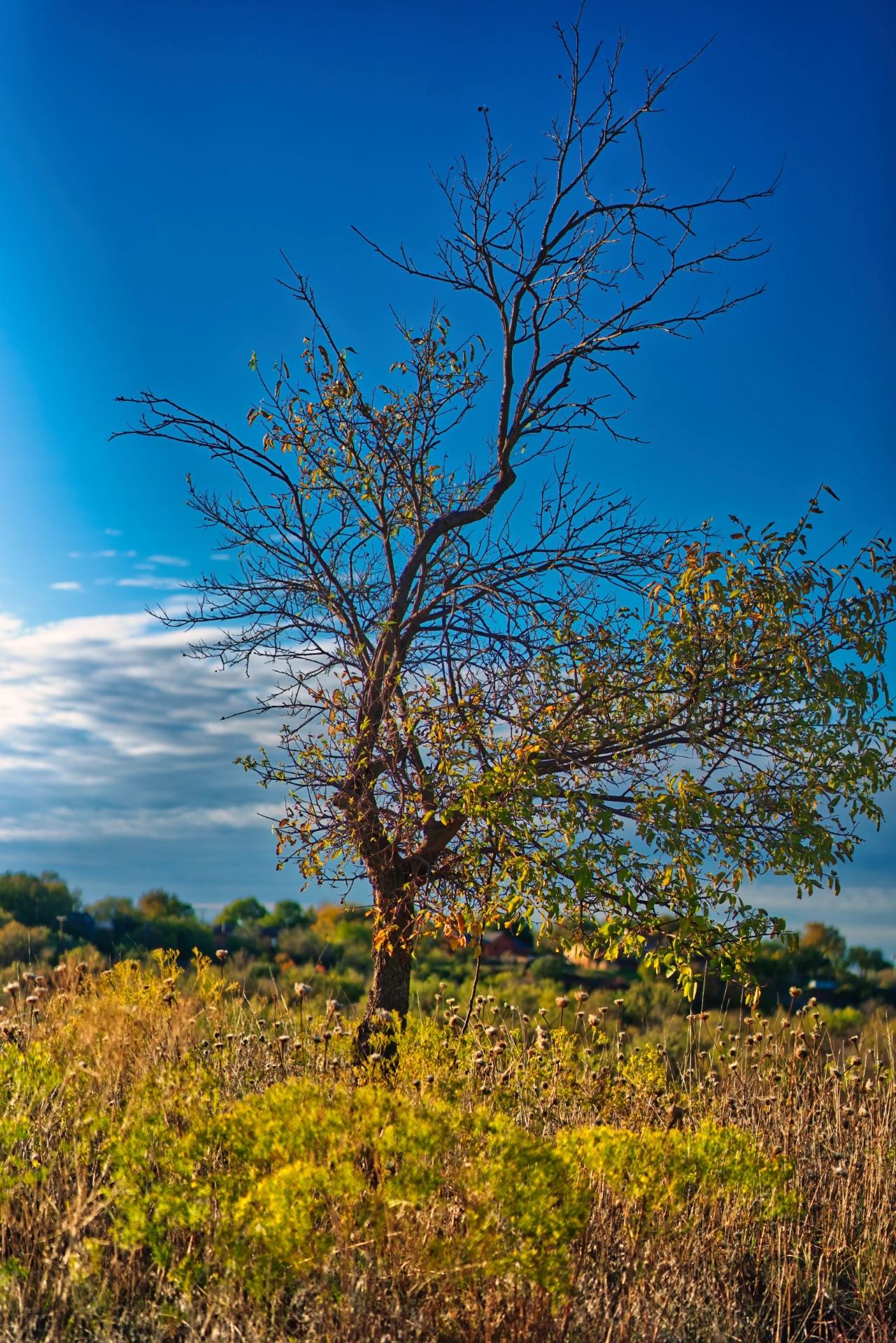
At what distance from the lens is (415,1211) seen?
378 cm

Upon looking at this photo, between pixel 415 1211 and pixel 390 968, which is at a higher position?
pixel 390 968

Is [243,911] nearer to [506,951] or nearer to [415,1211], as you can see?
[506,951]

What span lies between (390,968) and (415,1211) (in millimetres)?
3452

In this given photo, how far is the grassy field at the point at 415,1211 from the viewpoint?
3.48m

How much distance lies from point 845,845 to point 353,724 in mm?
3060

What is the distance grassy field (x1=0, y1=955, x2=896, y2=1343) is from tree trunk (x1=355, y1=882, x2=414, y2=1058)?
1.60 feet

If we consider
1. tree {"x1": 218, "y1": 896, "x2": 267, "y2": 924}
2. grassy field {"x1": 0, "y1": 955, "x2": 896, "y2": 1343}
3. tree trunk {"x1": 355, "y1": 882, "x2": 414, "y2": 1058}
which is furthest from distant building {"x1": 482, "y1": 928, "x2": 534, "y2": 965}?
grassy field {"x1": 0, "y1": 955, "x2": 896, "y2": 1343}

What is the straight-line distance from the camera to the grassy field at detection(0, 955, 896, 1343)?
3.48 meters

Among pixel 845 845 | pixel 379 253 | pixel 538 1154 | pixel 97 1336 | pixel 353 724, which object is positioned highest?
pixel 379 253

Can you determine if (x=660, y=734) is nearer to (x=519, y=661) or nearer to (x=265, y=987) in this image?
(x=519, y=661)

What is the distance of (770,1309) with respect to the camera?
4.36 meters

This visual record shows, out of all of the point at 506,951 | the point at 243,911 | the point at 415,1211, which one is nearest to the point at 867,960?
the point at 506,951

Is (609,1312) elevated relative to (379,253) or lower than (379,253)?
lower

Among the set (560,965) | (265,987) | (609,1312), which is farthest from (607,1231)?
(560,965)
